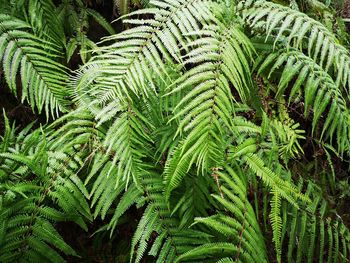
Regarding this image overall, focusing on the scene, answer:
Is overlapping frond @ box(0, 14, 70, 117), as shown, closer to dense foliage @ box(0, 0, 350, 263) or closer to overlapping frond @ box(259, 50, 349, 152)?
dense foliage @ box(0, 0, 350, 263)

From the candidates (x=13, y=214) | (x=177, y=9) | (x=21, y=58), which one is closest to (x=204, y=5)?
(x=177, y=9)

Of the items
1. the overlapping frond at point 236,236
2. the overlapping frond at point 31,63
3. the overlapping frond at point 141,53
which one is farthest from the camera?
the overlapping frond at point 31,63

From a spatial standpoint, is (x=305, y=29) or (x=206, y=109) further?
(x=305, y=29)

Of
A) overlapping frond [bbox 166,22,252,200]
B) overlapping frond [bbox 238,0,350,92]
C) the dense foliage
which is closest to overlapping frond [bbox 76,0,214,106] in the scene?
the dense foliage

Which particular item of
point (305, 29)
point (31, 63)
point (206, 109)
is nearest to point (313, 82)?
point (305, 29)

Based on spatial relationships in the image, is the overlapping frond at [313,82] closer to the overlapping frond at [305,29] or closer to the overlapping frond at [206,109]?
the overlapping frond at [305,29]

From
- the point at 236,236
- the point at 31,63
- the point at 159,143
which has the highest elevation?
the point at 31,63

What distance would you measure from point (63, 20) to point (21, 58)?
1.80 feet

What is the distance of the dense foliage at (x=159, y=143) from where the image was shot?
1503 mm

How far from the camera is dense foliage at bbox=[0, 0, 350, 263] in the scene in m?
1.50

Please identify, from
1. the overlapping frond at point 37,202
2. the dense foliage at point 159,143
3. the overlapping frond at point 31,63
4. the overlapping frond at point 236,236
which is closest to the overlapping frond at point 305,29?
the dense foliage at point 159,143

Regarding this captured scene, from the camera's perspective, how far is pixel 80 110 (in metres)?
1.73

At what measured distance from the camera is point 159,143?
1824mm

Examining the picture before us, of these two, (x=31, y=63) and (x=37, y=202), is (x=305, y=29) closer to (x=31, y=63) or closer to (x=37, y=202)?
(x=31, y=63)
